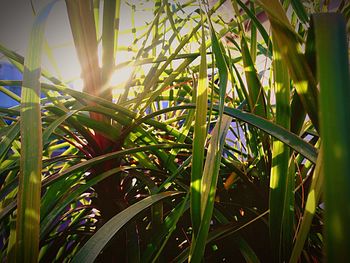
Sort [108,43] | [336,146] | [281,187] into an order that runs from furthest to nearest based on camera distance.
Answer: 1. [108,43]
2. [281,187]
3. [336,146]

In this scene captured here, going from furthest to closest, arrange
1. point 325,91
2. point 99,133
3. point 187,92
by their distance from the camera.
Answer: point 187,92 < point 99,133 < point 325,91

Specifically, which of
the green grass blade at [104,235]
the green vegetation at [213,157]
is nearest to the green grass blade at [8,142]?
the green vegetation at [213,157]

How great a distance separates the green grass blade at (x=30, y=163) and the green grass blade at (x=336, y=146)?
0.14 meters

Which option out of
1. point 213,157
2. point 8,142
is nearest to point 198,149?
point 213,157

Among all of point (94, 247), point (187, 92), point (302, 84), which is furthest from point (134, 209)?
point (187, 92)

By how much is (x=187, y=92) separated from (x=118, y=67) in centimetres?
16

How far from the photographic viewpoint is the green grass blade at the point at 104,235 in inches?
6.1

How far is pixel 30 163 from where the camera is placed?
0.47 feet

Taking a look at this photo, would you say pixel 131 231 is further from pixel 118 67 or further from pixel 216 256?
pixel 118 67

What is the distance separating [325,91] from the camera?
0.30 ft

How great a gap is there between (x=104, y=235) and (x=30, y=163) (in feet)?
0.23

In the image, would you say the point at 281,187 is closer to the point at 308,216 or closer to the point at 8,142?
the point at 308,216

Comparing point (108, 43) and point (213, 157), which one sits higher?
point (108, 43)

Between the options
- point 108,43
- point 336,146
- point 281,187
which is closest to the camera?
point 336,146
